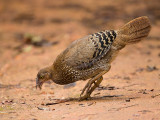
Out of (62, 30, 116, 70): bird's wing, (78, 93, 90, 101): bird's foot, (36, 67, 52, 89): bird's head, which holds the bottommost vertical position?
(78, 93, 90, 101): bird's foot

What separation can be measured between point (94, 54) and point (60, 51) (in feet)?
14.5

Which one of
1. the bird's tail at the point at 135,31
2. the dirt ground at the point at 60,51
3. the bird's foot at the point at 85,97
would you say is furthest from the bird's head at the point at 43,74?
the bird's tail at the point at 135,31

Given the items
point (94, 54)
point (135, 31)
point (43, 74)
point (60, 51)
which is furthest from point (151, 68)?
point (60, 51)

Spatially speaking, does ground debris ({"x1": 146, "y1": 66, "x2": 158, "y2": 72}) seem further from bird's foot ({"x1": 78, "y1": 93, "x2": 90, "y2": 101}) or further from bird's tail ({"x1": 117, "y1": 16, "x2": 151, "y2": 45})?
bird's foot ({"x1": 78, "y1": 93, "x2": 90, "y2": 101})

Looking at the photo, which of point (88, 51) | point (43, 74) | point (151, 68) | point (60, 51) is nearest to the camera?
point (88, 51)

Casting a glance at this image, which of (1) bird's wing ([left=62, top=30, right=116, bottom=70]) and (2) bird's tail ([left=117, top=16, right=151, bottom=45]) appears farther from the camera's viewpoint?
(2) bird's tail ([left=117, top=16, right=151, bottom=45])

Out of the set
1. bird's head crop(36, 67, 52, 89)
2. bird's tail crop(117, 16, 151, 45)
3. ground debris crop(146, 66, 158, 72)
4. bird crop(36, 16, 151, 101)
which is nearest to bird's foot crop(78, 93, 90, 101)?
bird crop(36, 16, 151, 101)

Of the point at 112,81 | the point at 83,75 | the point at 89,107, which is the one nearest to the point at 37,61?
the point at 112,81

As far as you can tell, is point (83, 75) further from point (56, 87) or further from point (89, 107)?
point (56, 87)

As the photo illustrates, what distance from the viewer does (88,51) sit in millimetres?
5797

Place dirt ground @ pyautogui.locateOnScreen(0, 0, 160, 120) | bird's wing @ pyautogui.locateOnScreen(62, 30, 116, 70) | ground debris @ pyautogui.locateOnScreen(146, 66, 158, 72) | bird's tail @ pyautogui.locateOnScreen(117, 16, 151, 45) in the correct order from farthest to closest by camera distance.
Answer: ground debris @ pyautogui.locateOnScreen(146, 66, 158, 72) → bird's tail @ pyautogui.locateOnScreen(117, 16, 151, 45) → bird's wing @ pyautogui.locateOnScreen(62, 30, 116, 70) → dirt ground @ pyautogui.locateOnScreen(0, 0, 160, 120)

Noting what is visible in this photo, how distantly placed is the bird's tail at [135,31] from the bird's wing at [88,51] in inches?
13.4

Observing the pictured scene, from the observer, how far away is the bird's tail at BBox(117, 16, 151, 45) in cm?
609

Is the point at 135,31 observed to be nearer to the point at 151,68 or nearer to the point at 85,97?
the point at 85,97
